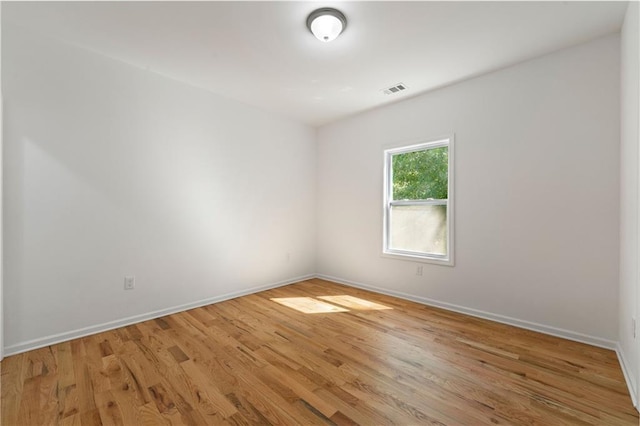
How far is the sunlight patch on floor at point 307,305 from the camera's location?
122 inches

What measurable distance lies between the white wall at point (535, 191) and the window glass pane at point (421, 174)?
0.69 ft

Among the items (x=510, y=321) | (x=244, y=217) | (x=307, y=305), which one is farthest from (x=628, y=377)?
(x=244, y=217)

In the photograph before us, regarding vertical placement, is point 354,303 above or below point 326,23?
below

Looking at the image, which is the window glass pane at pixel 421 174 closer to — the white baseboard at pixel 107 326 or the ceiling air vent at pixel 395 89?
the ceiling air vent at pixel 395 89

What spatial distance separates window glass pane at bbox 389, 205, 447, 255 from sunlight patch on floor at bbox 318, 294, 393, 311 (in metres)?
0.88

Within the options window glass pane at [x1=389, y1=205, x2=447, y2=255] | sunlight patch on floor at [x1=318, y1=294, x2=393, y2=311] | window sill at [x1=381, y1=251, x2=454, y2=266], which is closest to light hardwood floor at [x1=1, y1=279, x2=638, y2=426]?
sunlight patch on floor at [x1=318, y1=294, x2=393, y2=311]

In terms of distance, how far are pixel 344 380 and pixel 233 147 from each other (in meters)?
2.97

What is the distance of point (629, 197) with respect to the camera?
187cm

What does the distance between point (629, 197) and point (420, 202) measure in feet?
6.01

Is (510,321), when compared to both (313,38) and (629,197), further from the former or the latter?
(313,38)

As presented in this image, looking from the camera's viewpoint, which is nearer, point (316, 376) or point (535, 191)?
point (316, 376)

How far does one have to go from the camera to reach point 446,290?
124 inches

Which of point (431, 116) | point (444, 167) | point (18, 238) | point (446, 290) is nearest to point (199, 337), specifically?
point (18, 238)

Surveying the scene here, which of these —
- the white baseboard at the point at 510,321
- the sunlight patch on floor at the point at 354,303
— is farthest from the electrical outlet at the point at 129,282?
the white baseboard at the point at 510,321
